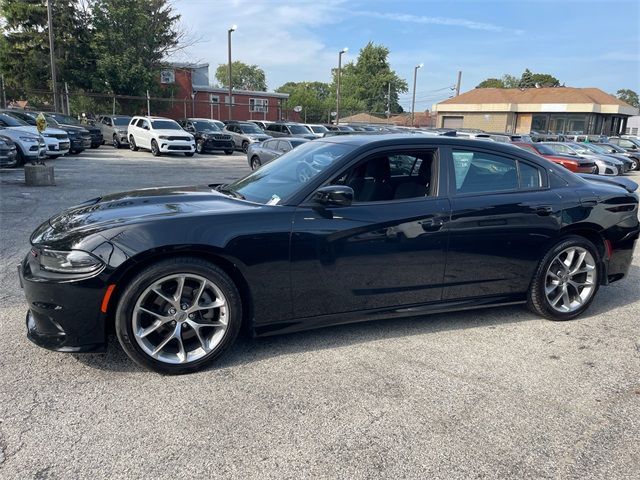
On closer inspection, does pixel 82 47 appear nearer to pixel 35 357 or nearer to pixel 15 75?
pixel 15 75

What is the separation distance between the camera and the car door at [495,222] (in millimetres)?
3895

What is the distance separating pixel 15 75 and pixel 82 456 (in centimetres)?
4117

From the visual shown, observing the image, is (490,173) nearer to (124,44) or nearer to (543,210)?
(543,210)

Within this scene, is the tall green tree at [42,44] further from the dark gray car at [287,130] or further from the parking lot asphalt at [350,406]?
the parking lot asphalt at [350,406]

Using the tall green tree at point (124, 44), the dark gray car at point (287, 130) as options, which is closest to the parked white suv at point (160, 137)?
the dark gray car at point (287, 130)

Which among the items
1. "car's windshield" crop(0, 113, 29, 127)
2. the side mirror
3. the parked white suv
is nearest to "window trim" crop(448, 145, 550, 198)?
the side mirror

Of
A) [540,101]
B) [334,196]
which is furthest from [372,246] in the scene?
[540,101]

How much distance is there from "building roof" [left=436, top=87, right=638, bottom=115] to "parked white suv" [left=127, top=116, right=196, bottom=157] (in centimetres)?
3948

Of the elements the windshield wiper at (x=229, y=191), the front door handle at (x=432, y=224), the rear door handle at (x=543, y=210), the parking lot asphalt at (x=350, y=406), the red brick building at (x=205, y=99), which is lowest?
the parking lot asphalt at (x=350, y=406)

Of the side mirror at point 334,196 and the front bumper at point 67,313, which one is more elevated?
the side mirror at point 334,196

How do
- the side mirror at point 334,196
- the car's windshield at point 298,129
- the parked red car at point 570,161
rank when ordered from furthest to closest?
1. the car's windshield at point 298,129
2. the parked red car at point 570,161
3. the side mirror at point 334,196

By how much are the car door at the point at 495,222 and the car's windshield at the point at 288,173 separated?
99 centimetres

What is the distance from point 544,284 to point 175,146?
19836mm

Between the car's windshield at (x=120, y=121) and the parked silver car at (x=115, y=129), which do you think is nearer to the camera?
the parked silver car at (x=115, y=129)
